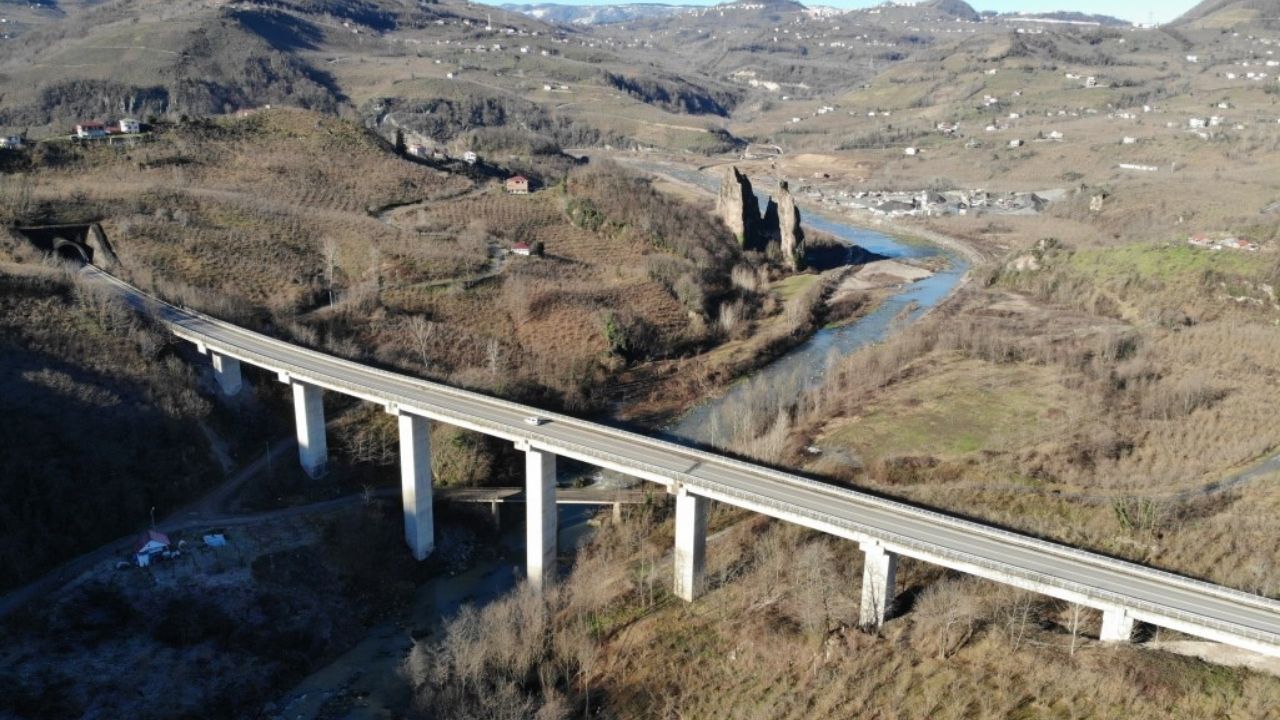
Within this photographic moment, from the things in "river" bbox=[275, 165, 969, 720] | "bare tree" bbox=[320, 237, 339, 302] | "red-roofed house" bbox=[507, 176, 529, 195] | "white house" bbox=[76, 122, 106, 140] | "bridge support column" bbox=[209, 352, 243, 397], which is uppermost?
"white house" bbox=[76, 122, 106, 140]

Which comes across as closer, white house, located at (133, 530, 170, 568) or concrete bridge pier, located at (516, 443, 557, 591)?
white house, located at (133, 530, 170, 568)

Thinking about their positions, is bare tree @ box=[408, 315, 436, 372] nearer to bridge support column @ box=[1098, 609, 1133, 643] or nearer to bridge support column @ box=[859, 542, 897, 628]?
bridge support column @ box=[859, 542, 897, 628]

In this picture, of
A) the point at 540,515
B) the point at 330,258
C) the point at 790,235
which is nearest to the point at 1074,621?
the point at 540,515

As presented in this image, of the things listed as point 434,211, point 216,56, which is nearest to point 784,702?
point 434,211

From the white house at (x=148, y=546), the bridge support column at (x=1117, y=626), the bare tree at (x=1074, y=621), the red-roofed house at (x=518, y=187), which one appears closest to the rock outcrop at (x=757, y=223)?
the red-roofed house at (x=518, y=187)

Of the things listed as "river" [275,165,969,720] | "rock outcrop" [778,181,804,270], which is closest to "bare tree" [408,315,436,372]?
"river" [275,165,969,720]

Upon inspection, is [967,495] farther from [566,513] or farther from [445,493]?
[445,493]

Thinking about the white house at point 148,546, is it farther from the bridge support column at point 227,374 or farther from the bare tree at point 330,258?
the bare tree at point 330,258

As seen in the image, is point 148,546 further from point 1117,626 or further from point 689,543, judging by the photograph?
point 1117,626
